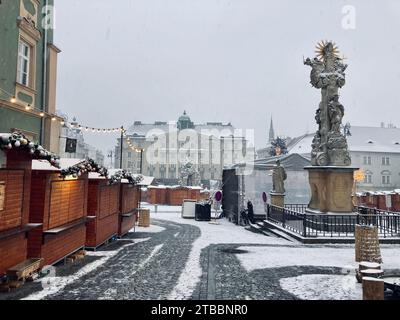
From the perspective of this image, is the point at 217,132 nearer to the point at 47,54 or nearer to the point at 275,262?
the point at 47,54

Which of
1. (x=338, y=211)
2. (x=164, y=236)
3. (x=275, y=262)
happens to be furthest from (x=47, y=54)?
(x=338, y=211)

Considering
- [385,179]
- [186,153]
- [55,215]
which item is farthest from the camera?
[186,153]

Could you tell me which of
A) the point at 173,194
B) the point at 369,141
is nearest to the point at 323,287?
the point at 173,194

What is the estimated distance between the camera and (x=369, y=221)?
16.9m

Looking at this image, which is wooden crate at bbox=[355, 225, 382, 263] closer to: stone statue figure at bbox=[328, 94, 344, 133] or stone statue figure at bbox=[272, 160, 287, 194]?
stone statue figure at bbox=[328, 94, 344, 133]

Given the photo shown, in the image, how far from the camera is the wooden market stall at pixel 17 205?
730 cm

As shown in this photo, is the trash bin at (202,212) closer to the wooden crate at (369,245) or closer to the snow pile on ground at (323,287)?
the wooden crate at (369,245)

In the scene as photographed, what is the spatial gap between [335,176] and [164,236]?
875cm

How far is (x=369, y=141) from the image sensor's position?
220 feet

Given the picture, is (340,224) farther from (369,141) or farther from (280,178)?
(369,141)

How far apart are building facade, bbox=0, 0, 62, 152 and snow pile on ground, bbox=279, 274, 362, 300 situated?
11.7m

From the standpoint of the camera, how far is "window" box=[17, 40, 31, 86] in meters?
16.3

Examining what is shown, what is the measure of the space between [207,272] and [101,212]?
555cm

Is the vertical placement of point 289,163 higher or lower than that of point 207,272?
higher
